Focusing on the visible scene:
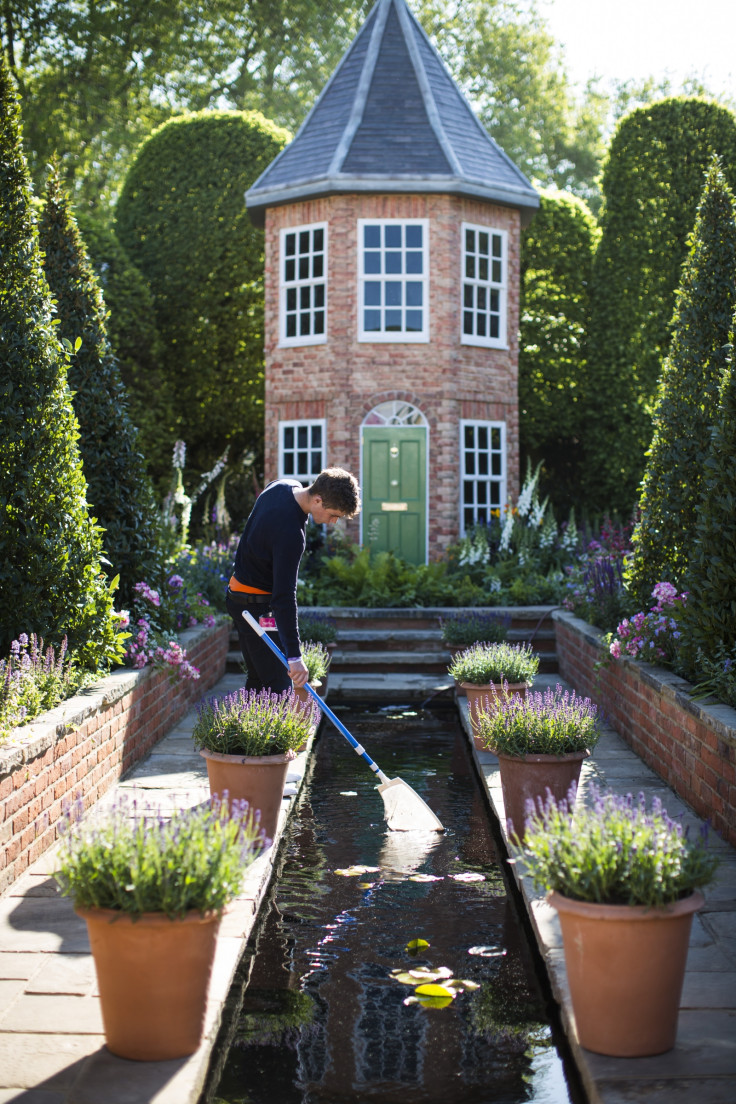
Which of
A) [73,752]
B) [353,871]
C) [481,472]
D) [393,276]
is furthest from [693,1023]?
[393,276]

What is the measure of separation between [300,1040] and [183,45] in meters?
29.3

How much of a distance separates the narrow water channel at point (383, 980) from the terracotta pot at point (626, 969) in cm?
28

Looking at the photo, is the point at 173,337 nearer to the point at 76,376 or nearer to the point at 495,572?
the point at 495,572

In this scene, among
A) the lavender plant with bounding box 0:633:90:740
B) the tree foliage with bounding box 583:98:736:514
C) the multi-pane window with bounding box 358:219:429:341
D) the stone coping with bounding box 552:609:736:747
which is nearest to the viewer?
the lavender plant with bounding box 0:633:90:740

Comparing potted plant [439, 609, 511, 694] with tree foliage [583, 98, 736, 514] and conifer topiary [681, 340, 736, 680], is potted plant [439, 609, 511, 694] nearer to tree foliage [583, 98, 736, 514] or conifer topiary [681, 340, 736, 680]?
conifer topiary [681, 340, 736, 680]

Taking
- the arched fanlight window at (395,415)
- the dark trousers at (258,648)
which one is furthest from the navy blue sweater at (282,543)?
the arched fanlight window at (395,415)

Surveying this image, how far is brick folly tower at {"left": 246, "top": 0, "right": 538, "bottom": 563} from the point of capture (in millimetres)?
16328

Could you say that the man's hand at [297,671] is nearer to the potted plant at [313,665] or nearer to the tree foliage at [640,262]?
the potted plant at [313,665]

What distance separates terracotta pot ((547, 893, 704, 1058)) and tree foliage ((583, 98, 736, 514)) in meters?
15.8

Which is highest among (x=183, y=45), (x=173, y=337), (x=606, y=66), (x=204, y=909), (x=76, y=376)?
(x=606, y=66)

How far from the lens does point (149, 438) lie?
1898cm

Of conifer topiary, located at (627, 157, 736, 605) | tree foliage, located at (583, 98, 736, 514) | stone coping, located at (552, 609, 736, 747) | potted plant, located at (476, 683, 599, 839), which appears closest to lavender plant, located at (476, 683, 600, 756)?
potted plant, located at (476, 683, 599, 839)

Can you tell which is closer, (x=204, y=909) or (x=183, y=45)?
(x=204, y=909)

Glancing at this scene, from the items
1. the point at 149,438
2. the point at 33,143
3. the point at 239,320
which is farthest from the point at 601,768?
the point at 33,143
